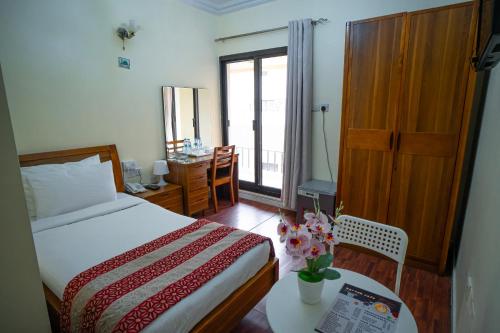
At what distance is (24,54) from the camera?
7.89 feet

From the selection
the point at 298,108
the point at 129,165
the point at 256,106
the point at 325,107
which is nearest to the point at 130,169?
the point at 129,165

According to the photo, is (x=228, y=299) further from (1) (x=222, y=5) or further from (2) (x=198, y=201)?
(1) (x=222, y=5)

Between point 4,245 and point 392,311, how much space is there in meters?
1.52

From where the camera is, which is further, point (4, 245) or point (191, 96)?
point (191, 96)

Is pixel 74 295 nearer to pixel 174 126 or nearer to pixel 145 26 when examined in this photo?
pixel 174 126

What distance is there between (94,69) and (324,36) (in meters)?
2.60

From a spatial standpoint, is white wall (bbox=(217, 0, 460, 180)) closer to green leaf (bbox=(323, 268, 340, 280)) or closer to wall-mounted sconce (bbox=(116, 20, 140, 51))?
wall-mounted sconce (bbox=(116, 20, 140, 51))

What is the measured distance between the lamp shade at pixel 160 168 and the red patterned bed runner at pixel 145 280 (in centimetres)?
155

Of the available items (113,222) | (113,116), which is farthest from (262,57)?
(113,222)

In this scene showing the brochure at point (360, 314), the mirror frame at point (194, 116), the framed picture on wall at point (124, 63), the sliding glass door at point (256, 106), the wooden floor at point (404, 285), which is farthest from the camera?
the sliding glass door at point (256, 106)

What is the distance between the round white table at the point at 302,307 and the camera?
3.63 ft

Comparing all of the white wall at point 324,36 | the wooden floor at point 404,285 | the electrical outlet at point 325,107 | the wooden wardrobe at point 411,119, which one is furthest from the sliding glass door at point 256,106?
the wooden wardrobe at point 411,119

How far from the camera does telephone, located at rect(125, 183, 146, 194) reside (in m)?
3.10

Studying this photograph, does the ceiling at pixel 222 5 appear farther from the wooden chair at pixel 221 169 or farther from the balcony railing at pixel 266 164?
the balcony railing at pixel 266 164
